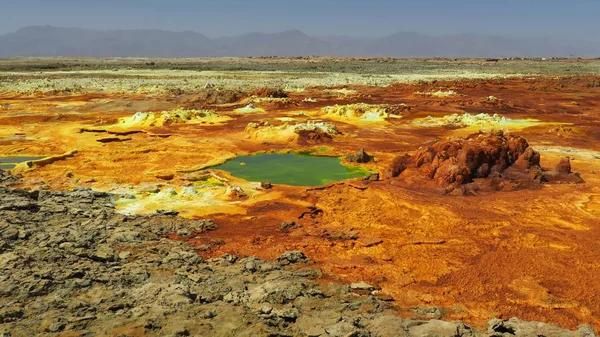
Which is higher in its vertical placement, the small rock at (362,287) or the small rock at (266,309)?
the small rock at (266,309)

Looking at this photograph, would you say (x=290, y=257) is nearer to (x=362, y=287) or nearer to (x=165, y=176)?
(x=362, y=287)

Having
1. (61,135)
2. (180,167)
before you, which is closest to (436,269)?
(180,167)

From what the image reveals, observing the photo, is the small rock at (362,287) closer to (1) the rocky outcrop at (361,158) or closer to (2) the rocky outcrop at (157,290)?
(2) the rocky outcrop at (157,290)

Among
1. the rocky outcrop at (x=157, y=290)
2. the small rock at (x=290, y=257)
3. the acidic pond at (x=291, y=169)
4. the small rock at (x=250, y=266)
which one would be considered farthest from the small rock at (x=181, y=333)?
the acidic pond at (x=291, y=169)

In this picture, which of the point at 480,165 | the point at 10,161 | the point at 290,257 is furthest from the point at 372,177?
the point at 10,161

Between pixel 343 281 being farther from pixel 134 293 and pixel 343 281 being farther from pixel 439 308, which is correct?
pixel 134 293

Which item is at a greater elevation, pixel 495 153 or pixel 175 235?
pixel 495 153
